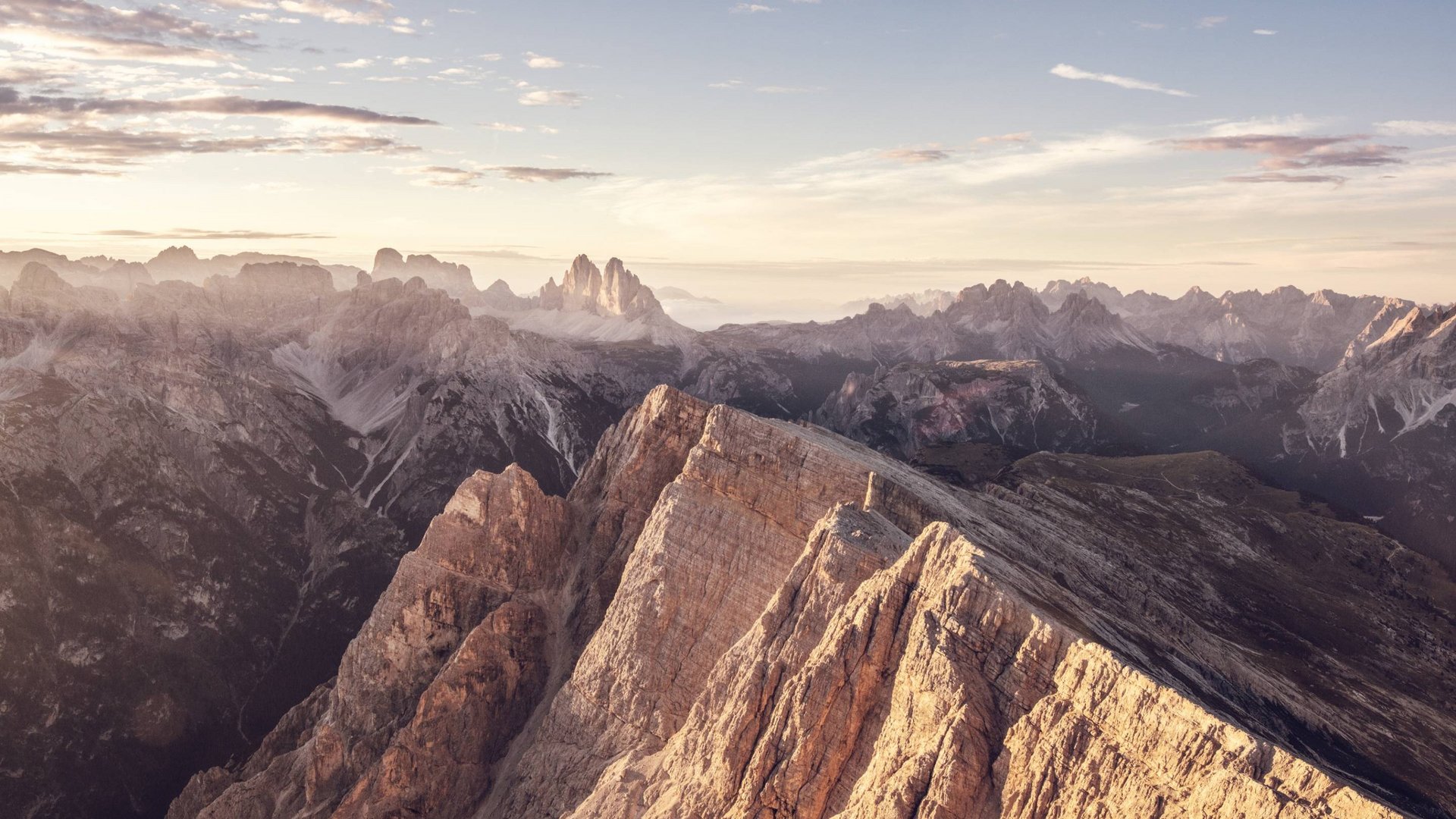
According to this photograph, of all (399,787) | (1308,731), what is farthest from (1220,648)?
(399,787)

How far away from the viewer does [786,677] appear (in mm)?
74688

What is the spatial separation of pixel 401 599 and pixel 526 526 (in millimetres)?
18868

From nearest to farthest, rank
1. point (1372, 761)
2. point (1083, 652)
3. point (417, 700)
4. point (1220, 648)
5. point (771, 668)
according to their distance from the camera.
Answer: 1. point (1083, 652)
2. point (771, 668)
3. point (417, 700)
4. point (1372, 761)
5. point (1220, 648)

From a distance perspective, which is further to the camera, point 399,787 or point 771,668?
point 399,787

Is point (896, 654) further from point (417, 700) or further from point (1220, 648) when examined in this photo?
point (1220, 648)

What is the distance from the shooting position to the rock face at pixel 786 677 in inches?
2247

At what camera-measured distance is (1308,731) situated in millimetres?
134875

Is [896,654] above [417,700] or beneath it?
above

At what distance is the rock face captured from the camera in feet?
187

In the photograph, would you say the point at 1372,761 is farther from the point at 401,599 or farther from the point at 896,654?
the point at 401,599

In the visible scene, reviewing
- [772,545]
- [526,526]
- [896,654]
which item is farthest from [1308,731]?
[526,526]

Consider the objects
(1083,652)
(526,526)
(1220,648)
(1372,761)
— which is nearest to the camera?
(1083,652)

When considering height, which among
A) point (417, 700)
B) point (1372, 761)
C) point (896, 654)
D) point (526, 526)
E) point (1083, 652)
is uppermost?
point (1083, 652)

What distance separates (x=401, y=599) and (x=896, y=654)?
79.8 meters
